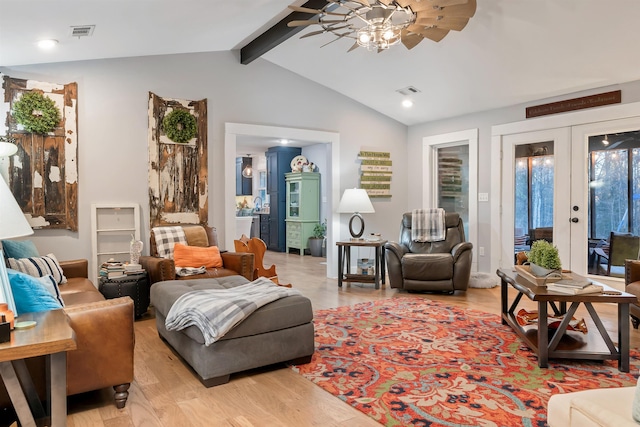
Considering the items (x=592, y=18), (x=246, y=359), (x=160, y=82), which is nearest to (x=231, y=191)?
(x=160, y=82)

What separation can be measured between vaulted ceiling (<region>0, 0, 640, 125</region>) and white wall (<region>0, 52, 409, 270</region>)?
185 mm

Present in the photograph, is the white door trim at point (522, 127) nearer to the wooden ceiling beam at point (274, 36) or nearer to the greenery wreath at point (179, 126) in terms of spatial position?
the wooden ceiling beam at point (274, 36)

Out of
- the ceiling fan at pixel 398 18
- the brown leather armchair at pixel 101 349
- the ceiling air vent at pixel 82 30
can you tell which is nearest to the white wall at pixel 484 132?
the ceiling fan at pixel 398 18

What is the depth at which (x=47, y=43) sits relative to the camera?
12.1ft

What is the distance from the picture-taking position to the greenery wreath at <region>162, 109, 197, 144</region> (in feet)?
16.6

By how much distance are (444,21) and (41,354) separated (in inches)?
124

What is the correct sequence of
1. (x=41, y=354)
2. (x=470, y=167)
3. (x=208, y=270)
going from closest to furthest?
(x=41, y=354) → (x=208, y=270) → (x=470, y=167)

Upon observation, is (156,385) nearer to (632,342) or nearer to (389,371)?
(389,371)

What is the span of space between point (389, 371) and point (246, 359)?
908mm

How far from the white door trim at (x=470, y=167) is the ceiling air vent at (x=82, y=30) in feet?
15.5

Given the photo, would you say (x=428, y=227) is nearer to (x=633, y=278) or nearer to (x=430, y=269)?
(x=430, y=269)

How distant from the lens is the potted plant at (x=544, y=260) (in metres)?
3.15

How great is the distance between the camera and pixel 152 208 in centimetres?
497

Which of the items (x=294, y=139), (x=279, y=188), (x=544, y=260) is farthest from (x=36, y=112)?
(x=279, y=188)
